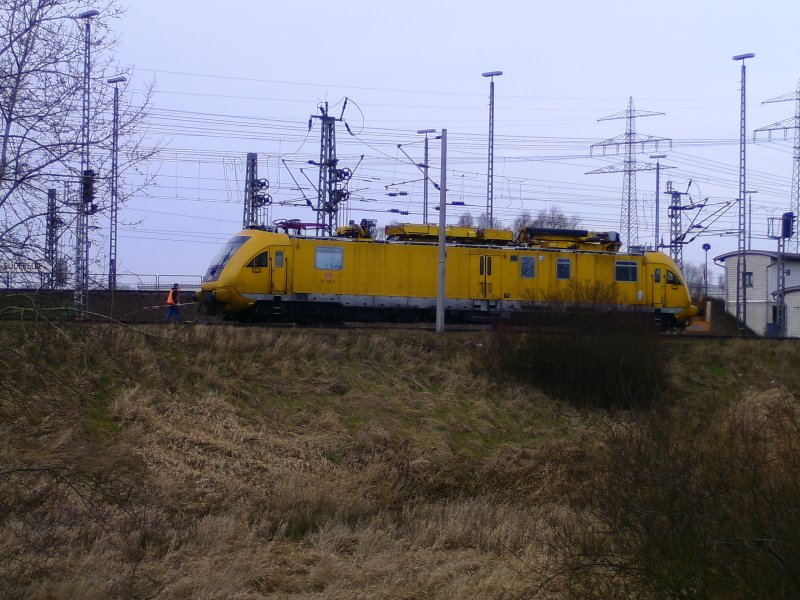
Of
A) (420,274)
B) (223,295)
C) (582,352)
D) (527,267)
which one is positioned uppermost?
(527,267)

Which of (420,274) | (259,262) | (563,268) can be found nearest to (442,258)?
(420,274)

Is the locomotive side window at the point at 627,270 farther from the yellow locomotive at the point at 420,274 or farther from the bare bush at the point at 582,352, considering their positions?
the bare bush at the point at 582,352

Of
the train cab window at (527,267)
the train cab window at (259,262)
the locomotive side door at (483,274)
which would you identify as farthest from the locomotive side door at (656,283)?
the train cab window at (259,262)

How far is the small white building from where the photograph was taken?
161 ft

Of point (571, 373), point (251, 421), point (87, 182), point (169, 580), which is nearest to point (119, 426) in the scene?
point (251, 421)

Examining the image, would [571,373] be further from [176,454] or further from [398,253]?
[176,454]

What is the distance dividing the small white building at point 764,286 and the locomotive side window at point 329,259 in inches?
1153

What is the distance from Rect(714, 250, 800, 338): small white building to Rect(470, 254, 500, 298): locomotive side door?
24.2m

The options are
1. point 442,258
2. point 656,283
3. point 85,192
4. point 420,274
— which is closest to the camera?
point 85,192

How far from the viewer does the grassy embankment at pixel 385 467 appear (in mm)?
7555

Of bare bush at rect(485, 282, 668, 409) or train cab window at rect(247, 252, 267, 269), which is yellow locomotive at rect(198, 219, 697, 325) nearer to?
train cab window at rect(247, 252, 267, 269)

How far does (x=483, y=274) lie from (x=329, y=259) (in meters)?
5.49

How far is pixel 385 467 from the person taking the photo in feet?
60.1

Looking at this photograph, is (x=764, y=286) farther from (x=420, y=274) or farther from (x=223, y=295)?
(x=223, y=295)
